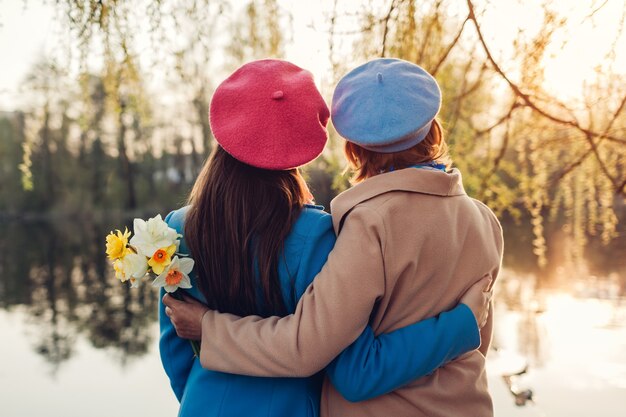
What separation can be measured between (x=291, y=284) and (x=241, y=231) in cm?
12

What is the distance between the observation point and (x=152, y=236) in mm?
1158

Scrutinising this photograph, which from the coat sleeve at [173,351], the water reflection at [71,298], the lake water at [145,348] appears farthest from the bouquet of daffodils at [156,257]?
the water reflection at [71,298]

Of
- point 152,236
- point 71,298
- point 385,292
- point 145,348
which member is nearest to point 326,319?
point 385,292

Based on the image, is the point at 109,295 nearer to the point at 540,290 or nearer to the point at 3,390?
the point at 3,390

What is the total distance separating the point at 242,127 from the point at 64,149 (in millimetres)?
19867

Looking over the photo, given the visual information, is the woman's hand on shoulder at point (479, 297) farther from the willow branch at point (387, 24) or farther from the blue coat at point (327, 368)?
the willow branch at point (387, 24)

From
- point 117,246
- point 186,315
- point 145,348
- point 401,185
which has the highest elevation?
point 401,185

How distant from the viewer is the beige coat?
1.07 m

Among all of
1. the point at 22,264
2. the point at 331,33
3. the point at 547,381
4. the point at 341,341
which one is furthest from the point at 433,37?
the point at 22,264

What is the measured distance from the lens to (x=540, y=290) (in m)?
9.40

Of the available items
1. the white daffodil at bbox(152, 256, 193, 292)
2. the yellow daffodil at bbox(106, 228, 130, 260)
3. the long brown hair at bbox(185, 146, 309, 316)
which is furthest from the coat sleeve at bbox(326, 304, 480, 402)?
the yellow daffodil at bbox(106, 228, 130, 260)

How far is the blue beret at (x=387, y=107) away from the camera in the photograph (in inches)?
43.6

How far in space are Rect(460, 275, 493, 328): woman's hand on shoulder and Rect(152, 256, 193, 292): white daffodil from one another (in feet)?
1.48

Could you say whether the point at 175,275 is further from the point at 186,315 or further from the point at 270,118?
the point at 270,118
